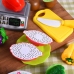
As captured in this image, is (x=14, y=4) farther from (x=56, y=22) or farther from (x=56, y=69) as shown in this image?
(x=56, y=69)

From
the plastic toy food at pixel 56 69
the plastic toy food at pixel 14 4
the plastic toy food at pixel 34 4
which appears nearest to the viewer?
the plastic toy food at pixel 56 69

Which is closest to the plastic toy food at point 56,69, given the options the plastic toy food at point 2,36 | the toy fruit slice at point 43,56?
the toy fruit slice at point 43,56

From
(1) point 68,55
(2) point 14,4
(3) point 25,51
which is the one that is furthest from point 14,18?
(1) point 68,55

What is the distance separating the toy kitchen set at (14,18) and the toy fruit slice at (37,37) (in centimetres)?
6

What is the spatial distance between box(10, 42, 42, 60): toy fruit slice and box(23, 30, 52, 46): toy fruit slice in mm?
24

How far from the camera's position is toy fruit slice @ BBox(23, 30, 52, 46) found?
3.16ft

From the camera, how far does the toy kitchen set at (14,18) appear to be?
100cm

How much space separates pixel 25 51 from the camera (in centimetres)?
93

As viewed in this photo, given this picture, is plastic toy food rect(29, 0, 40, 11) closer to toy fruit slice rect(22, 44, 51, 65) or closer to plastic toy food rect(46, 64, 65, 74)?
toy fruit slice rect(22, 44, 51, 65)

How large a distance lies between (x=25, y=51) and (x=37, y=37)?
0.29 feet

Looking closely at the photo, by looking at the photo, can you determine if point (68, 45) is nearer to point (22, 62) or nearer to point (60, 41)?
point (60, 41)

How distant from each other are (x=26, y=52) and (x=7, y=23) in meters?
0.19

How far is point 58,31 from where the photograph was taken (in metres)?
1.06

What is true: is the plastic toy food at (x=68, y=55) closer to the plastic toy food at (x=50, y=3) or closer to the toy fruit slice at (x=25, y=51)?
the toy fruit slice at (x=25, y=51)
